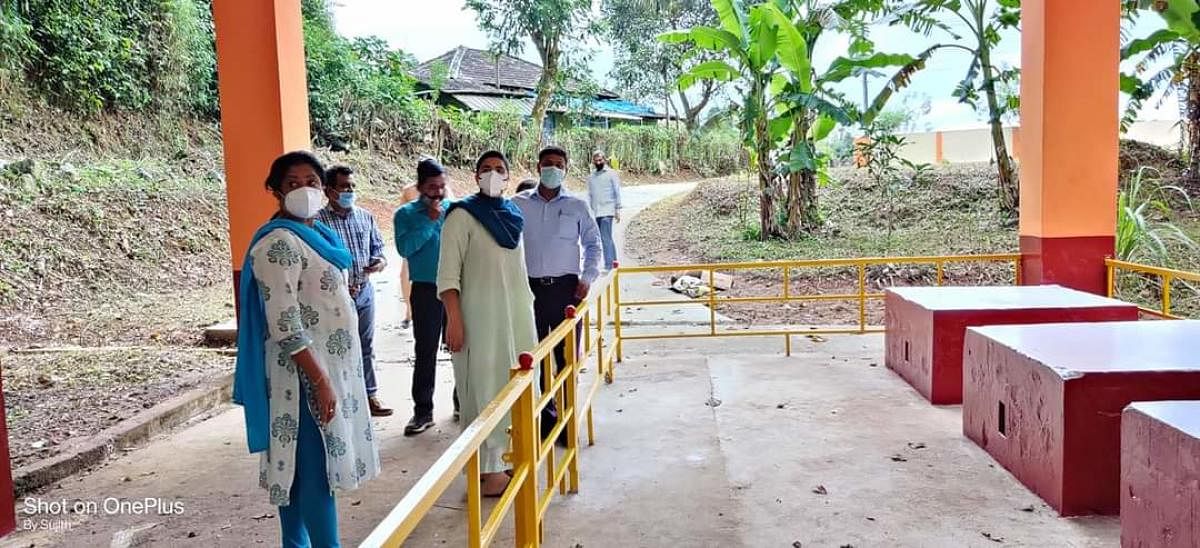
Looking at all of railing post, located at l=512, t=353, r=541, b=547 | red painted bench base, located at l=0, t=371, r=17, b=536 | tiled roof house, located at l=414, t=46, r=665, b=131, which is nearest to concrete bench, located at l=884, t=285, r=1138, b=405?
railing post, located at l=512, t=353, r=541, b=547

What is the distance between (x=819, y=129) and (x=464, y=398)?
31.5ft

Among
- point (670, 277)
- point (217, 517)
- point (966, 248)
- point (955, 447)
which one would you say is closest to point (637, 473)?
point (955, 447)

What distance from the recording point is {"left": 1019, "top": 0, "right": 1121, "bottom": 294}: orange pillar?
6438 millimetres

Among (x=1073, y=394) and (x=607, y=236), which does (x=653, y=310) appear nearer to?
(x=607, y=236)

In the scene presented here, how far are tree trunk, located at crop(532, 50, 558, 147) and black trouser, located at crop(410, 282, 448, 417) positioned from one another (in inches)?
693

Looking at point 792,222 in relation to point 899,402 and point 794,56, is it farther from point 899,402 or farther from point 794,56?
point 899,402

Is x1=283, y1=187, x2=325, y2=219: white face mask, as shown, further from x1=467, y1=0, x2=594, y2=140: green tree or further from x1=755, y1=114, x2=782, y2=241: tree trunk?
x1=467, y1=0, x2=594, y2=140: green tree

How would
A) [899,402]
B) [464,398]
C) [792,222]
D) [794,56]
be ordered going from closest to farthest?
[464,398], [899,402], [794,56], [792,222]

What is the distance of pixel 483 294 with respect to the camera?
3725 millimetres

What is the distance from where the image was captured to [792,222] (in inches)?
506

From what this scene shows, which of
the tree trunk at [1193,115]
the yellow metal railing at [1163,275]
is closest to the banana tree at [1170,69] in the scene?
the tree trunk at [1193,115]

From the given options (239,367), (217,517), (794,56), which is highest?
(794,56)

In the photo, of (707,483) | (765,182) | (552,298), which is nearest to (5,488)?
(552,298)

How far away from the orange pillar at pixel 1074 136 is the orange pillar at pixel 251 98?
5946 millimetres
